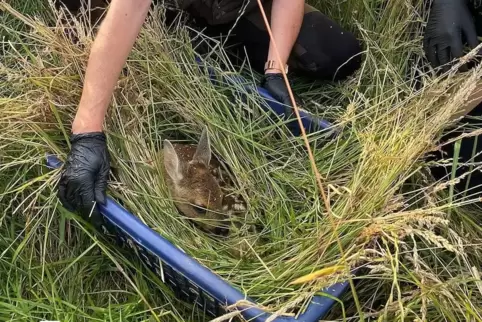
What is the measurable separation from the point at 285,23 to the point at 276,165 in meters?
0.74

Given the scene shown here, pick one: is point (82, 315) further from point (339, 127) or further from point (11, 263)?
point (339, 127)

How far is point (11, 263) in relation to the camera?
2.14 metres

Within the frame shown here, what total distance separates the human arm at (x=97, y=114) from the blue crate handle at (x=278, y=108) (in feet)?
2.09

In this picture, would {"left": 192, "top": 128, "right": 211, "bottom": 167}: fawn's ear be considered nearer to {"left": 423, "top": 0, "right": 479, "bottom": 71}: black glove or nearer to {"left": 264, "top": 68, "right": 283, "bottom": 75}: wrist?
{"left": 264, "top": 68, "right": 283, "bottom": 75}: wrist

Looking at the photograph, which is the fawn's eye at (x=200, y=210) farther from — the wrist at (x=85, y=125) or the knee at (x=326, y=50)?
the knee at (x=326, y=50)

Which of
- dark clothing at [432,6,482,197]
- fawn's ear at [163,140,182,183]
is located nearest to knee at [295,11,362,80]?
dark clothing at [432,6,482,197]

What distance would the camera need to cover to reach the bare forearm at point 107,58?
209 cm

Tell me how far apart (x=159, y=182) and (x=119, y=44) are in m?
0.56

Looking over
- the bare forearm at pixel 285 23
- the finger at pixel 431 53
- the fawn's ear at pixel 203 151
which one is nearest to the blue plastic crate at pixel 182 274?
the fawn's ear at pixel 203 151

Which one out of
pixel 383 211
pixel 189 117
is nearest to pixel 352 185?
pixel 383 211

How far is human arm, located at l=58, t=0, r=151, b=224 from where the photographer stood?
205cm

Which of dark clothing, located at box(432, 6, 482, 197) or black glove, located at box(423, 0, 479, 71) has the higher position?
black glove, located at box(423, 0, 479, 71)

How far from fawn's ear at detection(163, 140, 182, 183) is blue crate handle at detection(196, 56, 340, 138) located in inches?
20.6

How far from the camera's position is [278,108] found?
8.63 ft
